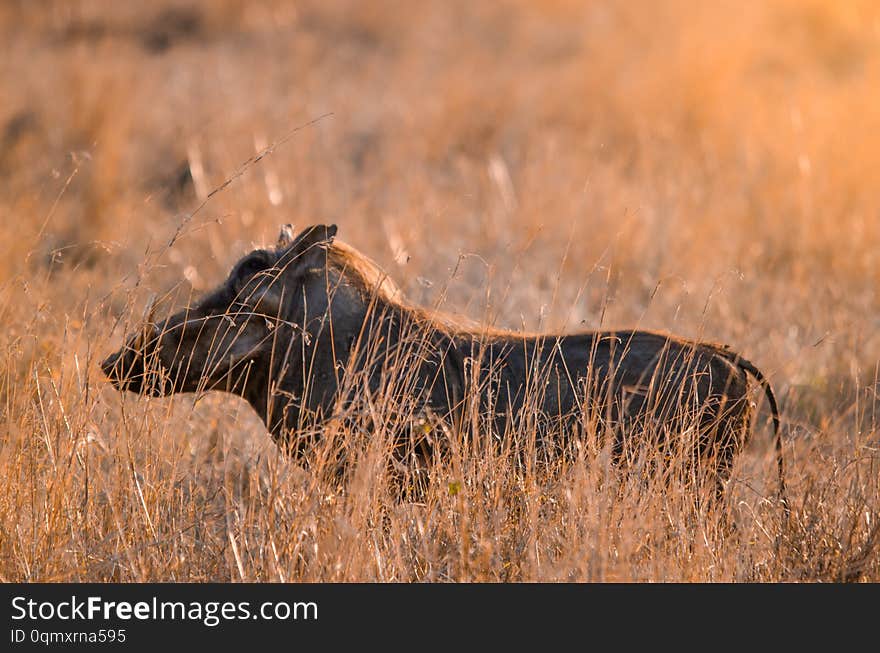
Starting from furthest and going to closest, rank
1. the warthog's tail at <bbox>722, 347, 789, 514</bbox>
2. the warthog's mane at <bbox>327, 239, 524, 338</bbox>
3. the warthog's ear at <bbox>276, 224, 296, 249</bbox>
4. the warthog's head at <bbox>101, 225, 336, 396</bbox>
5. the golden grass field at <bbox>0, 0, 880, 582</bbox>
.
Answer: the warthog's ear at <bbox>276, 224, 296, 249</bbox> → the warthog's mane at <bbox>327, 239, 524, 338</bbox> → the warthog's head at <bbox>101, 225, 336, 396</bbox> → the warthog's tail at <bbox>722, 347, 789, 514</bbox> → the golden grass field at <bbox>0, 0, 880, 582</bbox>

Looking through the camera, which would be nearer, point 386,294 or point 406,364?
point 406,364

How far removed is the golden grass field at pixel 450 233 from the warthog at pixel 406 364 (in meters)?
0.15

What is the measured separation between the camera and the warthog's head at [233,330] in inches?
174

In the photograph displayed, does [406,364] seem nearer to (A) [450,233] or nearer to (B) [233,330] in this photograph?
(B) [233,330]

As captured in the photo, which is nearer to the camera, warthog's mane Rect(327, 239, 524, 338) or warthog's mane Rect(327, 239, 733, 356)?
warthog's mane Rect(327, 239, 733, 356)

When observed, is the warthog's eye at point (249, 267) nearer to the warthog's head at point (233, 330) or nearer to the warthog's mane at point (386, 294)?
the warthog's head at point (233, 330)

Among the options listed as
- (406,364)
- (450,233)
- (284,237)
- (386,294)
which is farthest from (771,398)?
(450,233)

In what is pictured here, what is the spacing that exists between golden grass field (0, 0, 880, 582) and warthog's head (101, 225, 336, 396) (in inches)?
7.0

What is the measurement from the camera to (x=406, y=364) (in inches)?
174

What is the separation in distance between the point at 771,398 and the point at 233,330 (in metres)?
1.90

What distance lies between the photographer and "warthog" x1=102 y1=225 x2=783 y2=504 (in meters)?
4.21

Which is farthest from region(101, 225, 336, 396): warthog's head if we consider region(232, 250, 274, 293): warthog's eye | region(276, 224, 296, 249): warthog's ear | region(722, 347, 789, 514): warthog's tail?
region(722, 347, 789, 514): warthog's tail

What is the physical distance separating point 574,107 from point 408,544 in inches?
364

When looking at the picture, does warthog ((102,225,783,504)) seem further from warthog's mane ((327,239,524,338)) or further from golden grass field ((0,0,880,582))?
golden grass field ((0,0,880,582))
